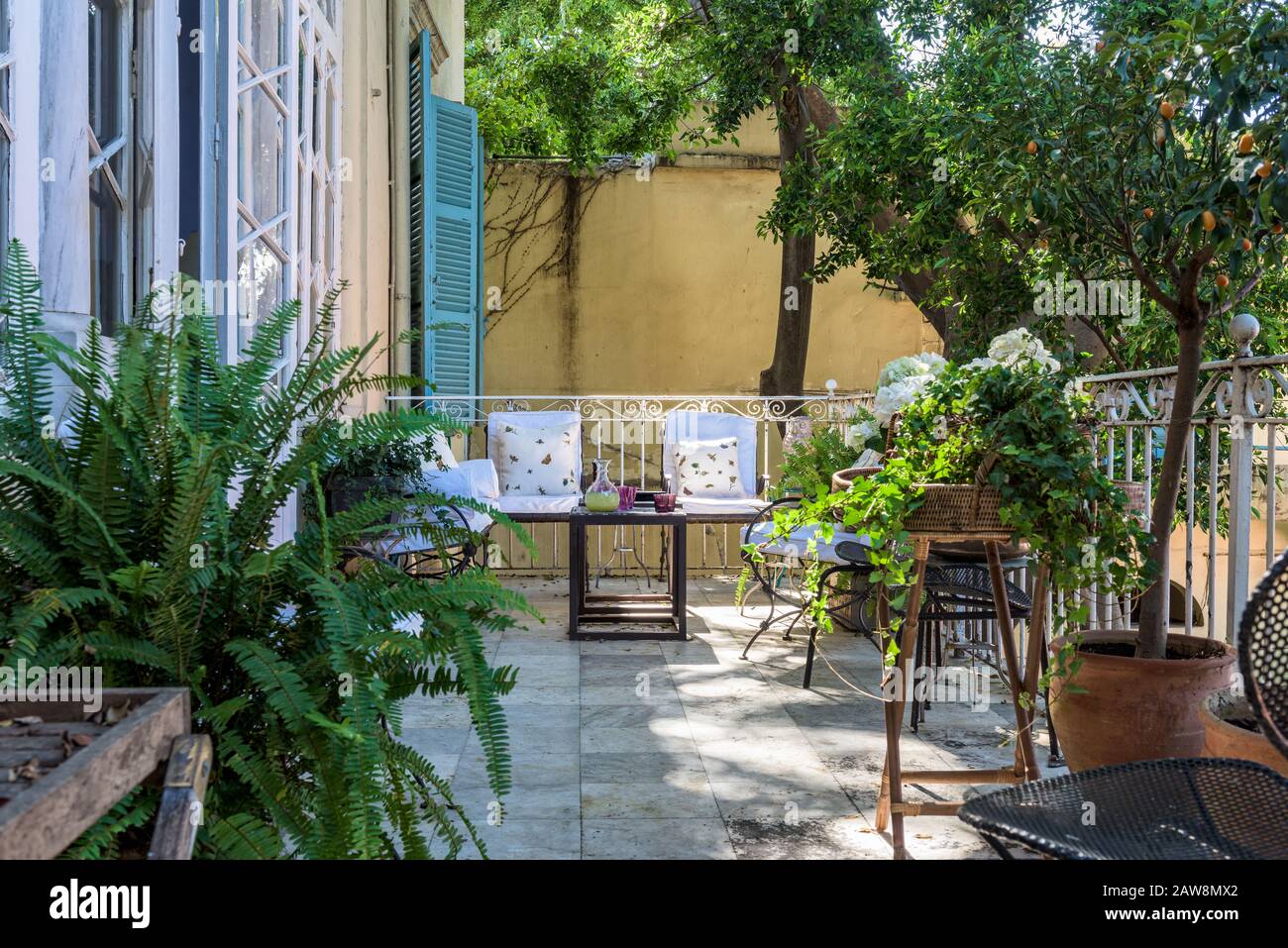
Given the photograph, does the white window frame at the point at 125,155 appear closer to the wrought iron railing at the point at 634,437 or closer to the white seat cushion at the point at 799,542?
the white seat cushion at the point at 799,542

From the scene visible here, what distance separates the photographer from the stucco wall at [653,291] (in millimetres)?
10086

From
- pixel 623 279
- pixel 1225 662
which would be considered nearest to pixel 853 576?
pixel 1225 662

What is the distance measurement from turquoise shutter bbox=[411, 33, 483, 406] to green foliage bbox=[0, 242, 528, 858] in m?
4.96

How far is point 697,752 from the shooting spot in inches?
133

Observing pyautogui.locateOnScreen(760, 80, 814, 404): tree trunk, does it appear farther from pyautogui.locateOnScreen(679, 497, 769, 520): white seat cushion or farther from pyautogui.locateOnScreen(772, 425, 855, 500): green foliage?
pyautogui.locateOnScreen(772, 425, 855, 500): green foliage

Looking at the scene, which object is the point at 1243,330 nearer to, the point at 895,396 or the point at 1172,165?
the point at 1172,165

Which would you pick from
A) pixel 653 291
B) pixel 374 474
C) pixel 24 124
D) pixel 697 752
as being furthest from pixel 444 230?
pixel 24 124

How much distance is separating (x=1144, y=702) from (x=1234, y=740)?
1.87ft

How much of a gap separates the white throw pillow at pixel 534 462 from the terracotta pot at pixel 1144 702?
4265 millimetres

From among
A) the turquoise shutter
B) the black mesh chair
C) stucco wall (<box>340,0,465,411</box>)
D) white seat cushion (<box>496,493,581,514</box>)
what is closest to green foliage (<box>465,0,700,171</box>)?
the turquoise shutter

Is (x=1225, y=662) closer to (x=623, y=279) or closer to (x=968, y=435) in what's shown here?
(x=968, y=435)

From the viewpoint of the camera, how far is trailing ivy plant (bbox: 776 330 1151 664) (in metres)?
2.28

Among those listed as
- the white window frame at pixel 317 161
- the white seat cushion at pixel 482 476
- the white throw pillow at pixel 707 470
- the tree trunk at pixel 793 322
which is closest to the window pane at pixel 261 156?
the white window frame at pixel 317 161
